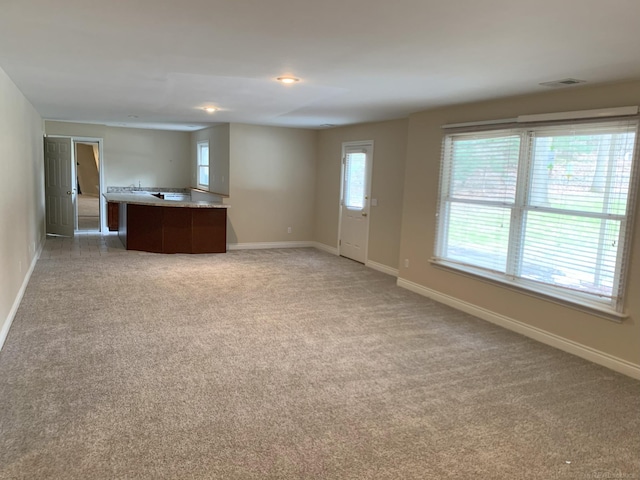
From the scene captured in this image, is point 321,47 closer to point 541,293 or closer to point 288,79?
point 288,79

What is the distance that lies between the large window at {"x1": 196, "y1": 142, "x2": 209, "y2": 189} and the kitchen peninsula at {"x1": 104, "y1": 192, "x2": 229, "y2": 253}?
211cm

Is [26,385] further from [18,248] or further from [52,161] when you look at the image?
[52,161]

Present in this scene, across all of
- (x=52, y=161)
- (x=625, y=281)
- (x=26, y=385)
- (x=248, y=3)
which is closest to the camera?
(x=248, y=3)

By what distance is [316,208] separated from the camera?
8836 mm

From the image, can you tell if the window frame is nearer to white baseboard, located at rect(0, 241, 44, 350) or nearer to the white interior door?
the white interior door

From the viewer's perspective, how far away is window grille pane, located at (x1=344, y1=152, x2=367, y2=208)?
292 inches

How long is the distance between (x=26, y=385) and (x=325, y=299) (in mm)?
3044

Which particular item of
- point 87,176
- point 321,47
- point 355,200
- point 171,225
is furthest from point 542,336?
point 87,176

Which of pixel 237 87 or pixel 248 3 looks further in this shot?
pixel 237 87

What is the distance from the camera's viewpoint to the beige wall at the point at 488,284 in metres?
3.55

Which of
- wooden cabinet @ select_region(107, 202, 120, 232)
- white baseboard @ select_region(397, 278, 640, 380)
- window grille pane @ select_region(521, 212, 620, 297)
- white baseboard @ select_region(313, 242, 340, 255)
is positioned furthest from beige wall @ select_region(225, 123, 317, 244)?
window grille pane @ select_region(521, 212, 620, 297)

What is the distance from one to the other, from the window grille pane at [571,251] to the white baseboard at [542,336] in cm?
47

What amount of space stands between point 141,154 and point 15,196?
5.74 meters

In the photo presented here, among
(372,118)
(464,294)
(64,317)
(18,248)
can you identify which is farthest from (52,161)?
(464,294)
